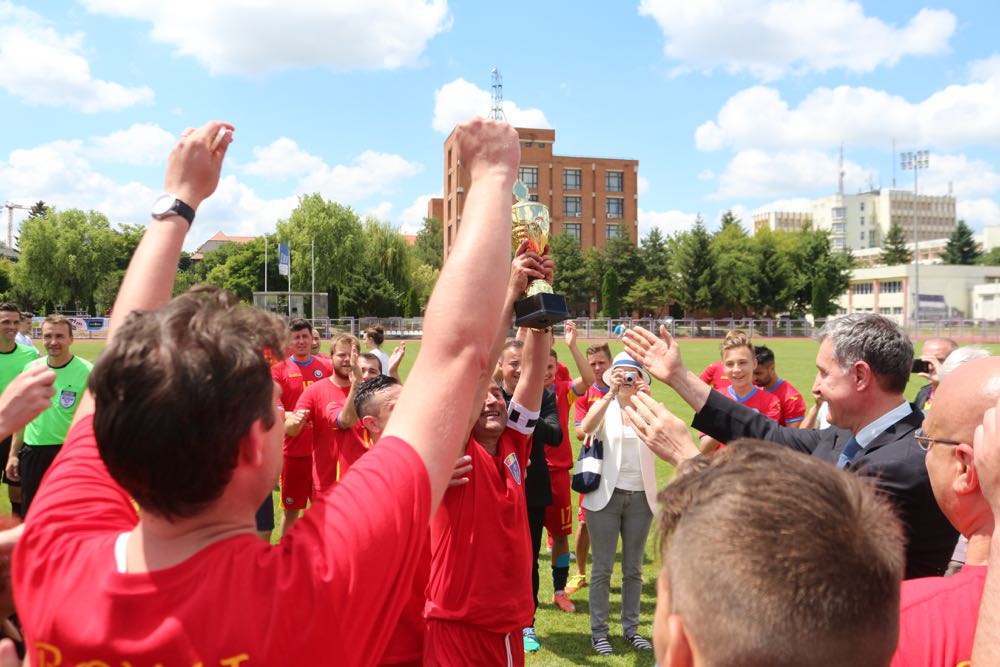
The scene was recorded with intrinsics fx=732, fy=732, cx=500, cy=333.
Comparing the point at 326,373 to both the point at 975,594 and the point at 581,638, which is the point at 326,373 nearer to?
the point at 581,638

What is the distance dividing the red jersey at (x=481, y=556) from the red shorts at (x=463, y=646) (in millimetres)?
37

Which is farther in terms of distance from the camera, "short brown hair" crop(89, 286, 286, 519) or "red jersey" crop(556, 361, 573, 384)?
"red jersey" crop(556, 361, 573, 384)

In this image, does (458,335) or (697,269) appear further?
(697,269)

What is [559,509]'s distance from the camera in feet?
22.5

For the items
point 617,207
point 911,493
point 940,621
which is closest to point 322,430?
point 911,493

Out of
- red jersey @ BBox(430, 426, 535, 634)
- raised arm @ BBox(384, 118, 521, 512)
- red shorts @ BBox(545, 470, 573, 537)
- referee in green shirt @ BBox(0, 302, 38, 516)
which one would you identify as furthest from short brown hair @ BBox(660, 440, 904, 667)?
referee in green shirt @ BBox(0, 302, 38, 516)

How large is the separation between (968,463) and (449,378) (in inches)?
61.6

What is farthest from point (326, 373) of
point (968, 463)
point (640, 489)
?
point (968, 463)

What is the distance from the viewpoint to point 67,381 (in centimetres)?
746

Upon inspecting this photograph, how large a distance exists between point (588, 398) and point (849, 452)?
3.84 meters

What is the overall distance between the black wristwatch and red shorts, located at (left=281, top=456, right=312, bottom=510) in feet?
20.6

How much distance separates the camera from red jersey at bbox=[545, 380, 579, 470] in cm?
702

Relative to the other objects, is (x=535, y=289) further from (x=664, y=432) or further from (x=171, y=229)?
(x=171, y=229)

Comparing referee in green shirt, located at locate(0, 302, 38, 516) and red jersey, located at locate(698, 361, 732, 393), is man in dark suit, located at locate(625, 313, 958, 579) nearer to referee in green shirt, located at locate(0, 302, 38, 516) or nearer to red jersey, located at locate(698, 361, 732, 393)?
red jersey, located at locate(698, 361, 732, 393)
